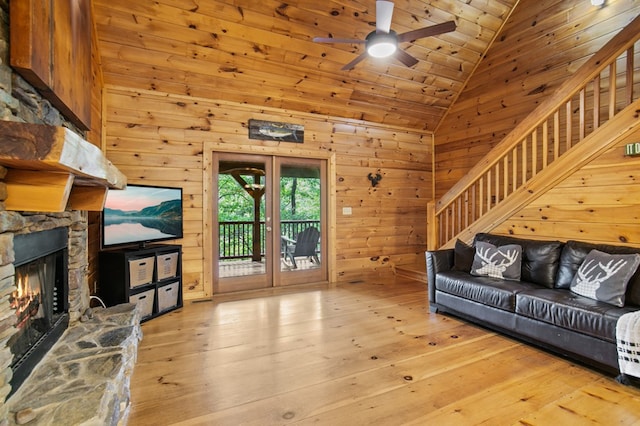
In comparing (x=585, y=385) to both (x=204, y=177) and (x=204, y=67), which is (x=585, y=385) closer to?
(x=204, y=177)

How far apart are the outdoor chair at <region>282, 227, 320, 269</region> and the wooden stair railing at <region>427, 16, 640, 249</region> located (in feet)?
5.80

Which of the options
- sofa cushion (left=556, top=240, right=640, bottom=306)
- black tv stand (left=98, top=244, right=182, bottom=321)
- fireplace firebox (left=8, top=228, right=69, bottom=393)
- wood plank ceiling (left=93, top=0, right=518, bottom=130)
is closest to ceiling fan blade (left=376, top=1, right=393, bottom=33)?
wood plank ceiling (left=93, top=0, right=518, bottom=130)

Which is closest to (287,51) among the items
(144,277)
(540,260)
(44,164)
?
(144,277)

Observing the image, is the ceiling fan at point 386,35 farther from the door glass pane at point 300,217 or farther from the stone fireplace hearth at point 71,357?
the stone fireplace hearth at point 71,357

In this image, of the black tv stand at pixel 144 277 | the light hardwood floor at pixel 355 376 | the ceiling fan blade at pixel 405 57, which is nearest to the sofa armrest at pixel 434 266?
the light hardwood floor at pixel 355 376

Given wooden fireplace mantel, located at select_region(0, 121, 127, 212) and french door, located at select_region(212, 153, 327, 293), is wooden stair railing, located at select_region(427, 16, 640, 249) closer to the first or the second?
french door, located at select_region(212, 153, 327, 293)

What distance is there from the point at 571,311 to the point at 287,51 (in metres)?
4.03

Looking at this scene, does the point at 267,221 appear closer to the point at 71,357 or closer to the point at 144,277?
the point at 144,277

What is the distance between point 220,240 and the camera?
4.63 metres

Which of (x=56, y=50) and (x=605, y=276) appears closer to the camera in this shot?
(x=56, y=50)

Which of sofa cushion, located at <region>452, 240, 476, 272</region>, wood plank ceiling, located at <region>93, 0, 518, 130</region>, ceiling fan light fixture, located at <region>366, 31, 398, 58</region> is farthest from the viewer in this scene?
sofa cushion, located at <region>452, 240, 476, 272</region>

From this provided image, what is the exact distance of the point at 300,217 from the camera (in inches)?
204

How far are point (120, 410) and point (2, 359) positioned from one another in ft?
2.13

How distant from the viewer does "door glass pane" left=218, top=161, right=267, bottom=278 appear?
15.3 feet
